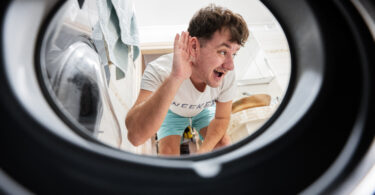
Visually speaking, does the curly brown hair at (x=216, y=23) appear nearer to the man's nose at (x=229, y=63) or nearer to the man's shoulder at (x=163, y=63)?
the man's nose at (x=229, y=63)

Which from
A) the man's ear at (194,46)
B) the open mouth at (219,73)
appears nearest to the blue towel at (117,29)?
the man's ear at (194,46)

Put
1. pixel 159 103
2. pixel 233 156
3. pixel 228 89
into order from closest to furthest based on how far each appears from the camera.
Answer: pixel 233 156 < pixel 159 103 < pixel 228 89

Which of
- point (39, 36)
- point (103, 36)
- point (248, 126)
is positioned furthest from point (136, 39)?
point (248, 126)

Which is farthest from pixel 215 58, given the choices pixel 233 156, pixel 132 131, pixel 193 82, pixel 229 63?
pixel 233 156

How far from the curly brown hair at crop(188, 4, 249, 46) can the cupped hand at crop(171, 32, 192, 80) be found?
0.10m

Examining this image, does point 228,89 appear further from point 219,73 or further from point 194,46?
point 194,46

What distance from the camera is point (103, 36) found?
792mm

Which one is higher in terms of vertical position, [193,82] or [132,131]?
[193,82]

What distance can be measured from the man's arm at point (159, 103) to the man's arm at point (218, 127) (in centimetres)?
45

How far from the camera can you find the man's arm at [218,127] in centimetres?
120

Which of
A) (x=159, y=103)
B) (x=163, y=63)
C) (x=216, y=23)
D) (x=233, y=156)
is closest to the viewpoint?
(x=233, y=156)

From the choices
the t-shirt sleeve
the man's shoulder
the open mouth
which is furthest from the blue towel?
the t-shirt sleeve

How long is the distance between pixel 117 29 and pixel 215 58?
1.53 ft

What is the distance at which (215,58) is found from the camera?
101cm
